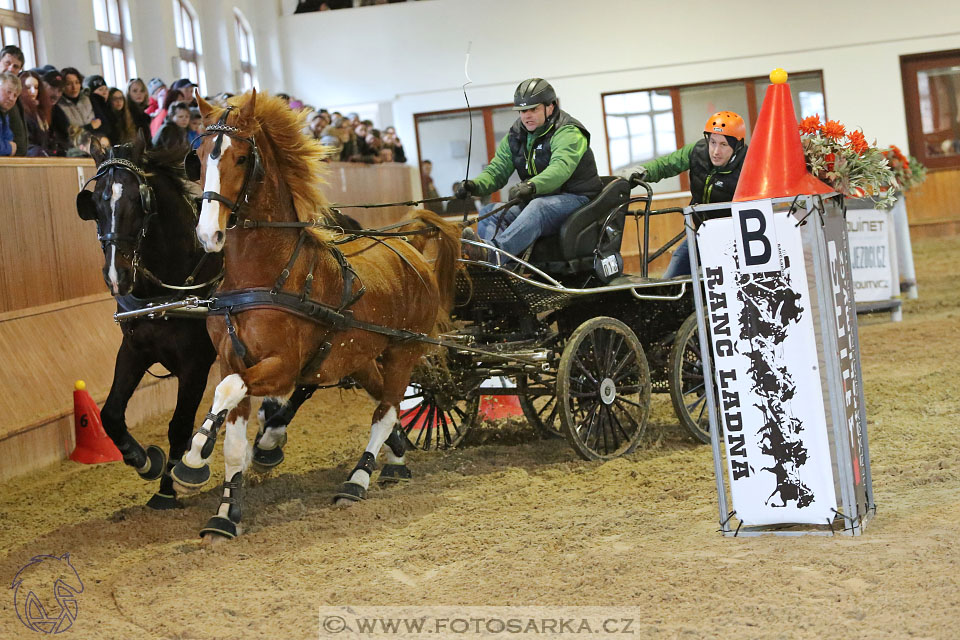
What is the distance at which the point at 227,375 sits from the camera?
5.21m

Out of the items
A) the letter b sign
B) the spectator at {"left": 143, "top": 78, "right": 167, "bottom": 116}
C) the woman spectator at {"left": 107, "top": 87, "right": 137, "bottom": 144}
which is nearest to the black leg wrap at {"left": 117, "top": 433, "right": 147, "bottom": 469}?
the letter b sign

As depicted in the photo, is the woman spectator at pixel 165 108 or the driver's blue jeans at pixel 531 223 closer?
the driver's blue jeans at pixel 531 223

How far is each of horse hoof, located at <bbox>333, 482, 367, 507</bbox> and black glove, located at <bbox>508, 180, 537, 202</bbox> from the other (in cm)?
190

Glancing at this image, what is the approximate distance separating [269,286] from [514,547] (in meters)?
1.67

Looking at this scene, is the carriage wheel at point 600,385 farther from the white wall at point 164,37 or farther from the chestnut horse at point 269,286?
the white wall at point 164,37

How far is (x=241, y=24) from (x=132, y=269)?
16816mm

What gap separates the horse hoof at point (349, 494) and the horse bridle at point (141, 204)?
154 centimetres

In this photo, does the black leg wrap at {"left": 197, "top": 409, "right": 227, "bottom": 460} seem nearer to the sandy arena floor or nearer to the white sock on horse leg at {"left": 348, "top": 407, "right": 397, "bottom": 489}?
the sandy arena floor

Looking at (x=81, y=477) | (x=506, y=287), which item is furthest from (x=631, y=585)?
(x=81, y=477)

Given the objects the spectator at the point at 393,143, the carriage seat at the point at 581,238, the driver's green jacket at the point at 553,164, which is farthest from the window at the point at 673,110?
the carriage seat at the point at 581,238

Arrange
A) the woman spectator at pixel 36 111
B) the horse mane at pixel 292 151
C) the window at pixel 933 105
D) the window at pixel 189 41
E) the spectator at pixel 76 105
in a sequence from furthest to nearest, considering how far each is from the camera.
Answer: the window at pixel 933 105
the window at pixel 189 41
the spectator at pixel 76 105
the woman spectator at pixel 36 111
the horse mane at pixel 292 151

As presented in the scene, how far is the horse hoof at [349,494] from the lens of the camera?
583cm

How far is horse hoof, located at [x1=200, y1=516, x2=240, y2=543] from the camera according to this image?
17.0ft

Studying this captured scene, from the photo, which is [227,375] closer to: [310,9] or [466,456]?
[466,456]
